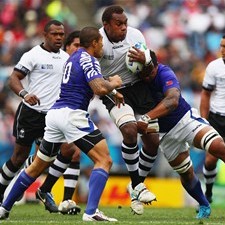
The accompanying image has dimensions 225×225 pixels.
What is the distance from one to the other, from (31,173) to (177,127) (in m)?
2.16

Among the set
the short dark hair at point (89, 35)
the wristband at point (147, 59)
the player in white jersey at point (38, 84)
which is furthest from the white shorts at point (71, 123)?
the player in white jersey at point (38, 84)

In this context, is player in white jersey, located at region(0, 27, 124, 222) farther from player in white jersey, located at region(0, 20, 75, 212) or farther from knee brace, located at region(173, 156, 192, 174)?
player in white jersey, located at region(0, 20, 75, 212)

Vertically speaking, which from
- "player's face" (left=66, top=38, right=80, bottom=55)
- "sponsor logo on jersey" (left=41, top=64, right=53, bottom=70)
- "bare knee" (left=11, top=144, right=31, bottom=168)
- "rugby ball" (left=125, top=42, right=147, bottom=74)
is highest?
"rugby ball" (left=125, top=42, right=147, bottom=74)

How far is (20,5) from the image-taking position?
2705 cm

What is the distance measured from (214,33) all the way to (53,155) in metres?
15.2

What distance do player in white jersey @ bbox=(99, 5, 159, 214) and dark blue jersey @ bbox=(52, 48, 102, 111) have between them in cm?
132

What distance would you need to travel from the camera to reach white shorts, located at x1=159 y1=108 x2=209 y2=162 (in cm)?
1216

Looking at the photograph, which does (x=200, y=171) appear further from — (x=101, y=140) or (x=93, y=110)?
(x=101, y=140)

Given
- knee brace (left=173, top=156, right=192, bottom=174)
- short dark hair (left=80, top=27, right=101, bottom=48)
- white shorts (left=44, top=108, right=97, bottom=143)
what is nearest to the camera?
white shorts (left=44, top=108, right=97, bottom=143)

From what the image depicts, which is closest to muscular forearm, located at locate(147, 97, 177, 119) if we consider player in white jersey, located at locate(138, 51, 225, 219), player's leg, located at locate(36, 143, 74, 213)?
player in white jersey, located at locate(138, 51, 225, 219)

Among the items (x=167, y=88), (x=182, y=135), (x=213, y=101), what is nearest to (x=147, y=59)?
(x=167, y=88)

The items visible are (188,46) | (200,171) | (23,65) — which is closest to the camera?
(23,65)

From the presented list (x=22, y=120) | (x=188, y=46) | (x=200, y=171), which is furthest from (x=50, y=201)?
(x=188, y=46)

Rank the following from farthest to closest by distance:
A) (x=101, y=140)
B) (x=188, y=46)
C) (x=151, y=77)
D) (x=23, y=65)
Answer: (x=188, y=46) < (x=23, y=65) < (x=151, y=77) < (x=101, y=140)
